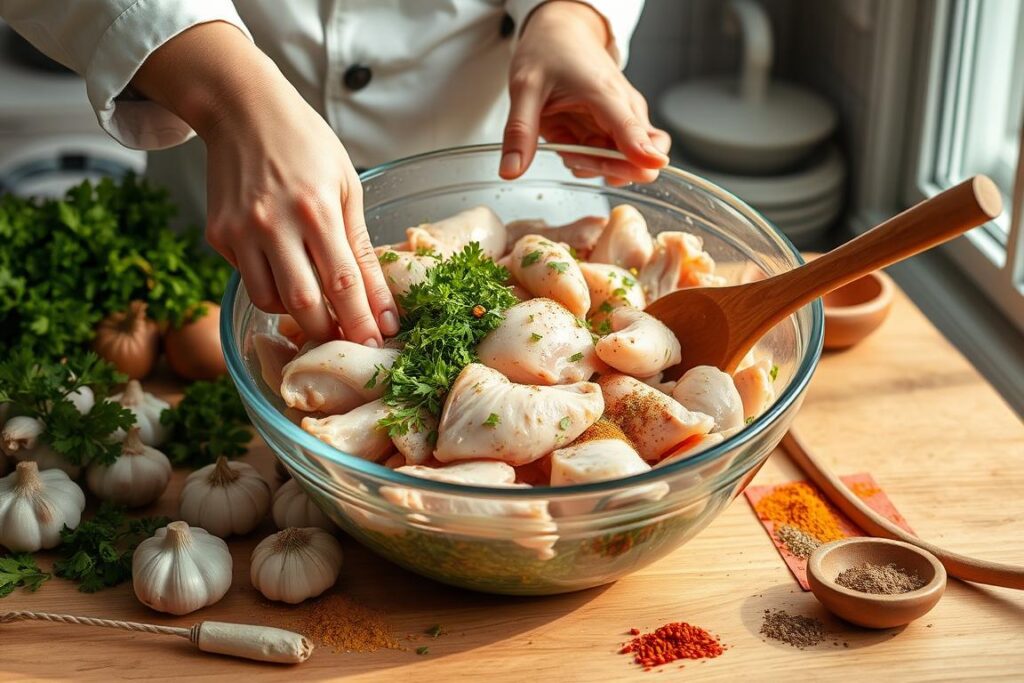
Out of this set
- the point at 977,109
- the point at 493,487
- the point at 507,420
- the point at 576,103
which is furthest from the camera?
the point at 977,109

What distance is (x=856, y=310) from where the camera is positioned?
4.40 ft

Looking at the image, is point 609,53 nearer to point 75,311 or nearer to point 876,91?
point 75,311

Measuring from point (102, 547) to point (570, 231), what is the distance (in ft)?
1.96

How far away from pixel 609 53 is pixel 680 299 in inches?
16.9

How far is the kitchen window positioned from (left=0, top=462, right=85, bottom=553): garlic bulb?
1.42 metres

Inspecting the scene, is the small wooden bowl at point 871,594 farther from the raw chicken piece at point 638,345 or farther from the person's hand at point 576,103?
the person's hand at point 576,103

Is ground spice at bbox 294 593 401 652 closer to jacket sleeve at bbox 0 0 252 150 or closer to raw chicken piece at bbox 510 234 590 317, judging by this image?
raw chicken piece at bbox 510 234 590 317

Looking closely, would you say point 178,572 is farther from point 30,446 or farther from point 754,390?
point 754,390

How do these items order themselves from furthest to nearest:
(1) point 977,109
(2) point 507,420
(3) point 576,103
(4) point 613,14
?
(1) point 977,109 < (4) point 613,14 < (3) point 576,103 < (2) point 507,420

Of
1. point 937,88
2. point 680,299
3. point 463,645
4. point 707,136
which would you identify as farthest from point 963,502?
point 707,136

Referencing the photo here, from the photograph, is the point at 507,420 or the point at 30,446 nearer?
the point at 507,420

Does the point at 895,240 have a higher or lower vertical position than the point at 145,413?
higher

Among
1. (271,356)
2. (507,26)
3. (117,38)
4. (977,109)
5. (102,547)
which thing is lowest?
(977,109)

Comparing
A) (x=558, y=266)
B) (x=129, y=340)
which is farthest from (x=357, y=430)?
(x=129, y=340)
